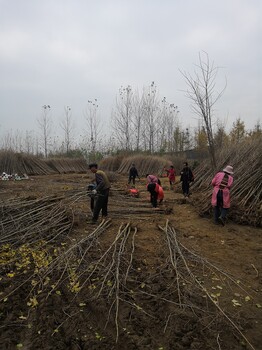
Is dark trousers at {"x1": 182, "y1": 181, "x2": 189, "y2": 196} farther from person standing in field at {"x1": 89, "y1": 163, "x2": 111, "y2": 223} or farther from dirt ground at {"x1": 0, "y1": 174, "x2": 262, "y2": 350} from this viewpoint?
dirt ground at {"x1": 0, "y1": 174, "x2": 262, "y2": 350}

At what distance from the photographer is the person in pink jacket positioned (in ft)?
23.2

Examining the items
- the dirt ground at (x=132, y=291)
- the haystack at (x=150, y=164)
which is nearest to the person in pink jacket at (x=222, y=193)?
the dirt ground at (x=132, y=291)

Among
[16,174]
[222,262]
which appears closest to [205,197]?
[222,262]

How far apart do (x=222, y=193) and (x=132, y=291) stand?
3889mm

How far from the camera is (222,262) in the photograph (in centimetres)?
505

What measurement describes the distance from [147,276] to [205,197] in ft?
15.4

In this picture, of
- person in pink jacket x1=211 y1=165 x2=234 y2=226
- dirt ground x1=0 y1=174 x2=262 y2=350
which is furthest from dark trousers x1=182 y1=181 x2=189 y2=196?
dirt ground x1=0 y1=174 x2=262 y2=350

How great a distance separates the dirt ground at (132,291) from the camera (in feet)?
9.88

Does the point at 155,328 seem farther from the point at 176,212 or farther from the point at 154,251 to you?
the point at 176,212

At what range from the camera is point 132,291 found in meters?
3.87

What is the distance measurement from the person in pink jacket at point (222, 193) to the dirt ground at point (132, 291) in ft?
2.66

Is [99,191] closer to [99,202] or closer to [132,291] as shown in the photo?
[99,202]

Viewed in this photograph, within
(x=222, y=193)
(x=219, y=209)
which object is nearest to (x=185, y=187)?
(x=219, y=209)

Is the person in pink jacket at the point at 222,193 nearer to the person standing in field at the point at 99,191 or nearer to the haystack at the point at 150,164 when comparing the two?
the person standing in field at the point at 99,191
